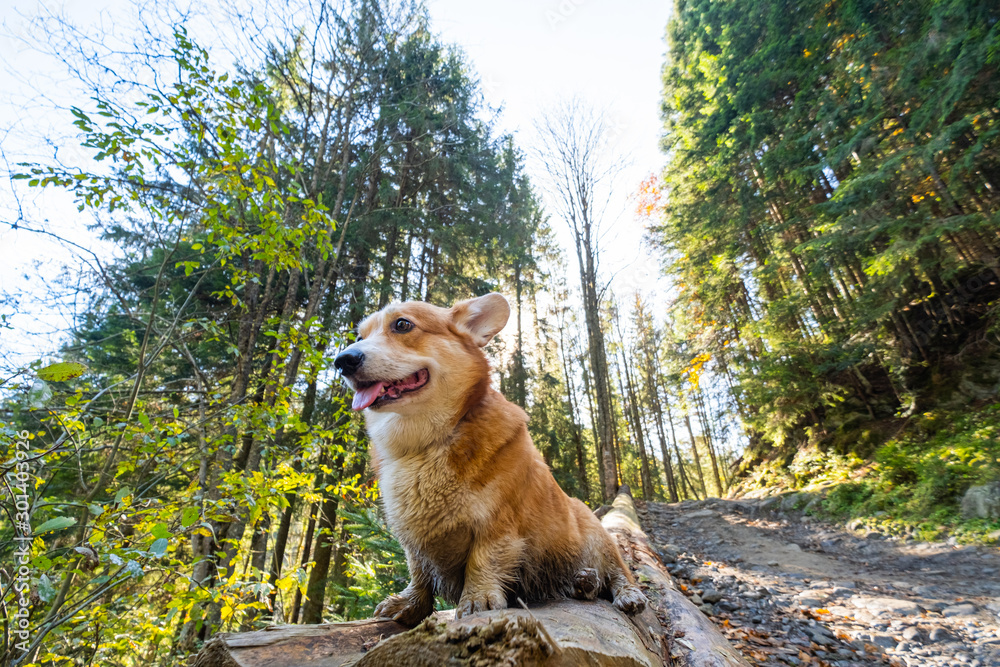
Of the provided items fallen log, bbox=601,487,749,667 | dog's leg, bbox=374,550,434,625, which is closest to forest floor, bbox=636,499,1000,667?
fallen log, bbox=601,487,749,667

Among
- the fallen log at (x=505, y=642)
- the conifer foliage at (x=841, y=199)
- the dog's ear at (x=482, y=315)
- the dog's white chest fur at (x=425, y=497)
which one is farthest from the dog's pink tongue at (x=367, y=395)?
the conifer foliage at (x=841, y=199)

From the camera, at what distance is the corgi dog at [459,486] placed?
2.06 meters

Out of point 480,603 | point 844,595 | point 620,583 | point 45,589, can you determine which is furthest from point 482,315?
point 844,595

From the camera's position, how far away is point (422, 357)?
7.60ft

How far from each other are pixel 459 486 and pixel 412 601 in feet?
2.64

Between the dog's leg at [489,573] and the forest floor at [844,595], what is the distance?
7.88 ft

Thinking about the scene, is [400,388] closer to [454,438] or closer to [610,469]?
[454,438]

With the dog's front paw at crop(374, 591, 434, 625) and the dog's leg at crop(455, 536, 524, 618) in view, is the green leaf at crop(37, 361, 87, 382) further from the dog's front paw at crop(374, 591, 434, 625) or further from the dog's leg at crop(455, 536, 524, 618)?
the dog's leg at crop(455, 536, 524, 618)

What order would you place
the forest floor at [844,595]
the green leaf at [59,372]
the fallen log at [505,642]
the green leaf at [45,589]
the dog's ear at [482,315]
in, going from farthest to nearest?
the forest floor at [844,595], the dog's ear at [482,315], the green leaf at [59,372], the green leaf at [45,589], the fallen log at [505,642]

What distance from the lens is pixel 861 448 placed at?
10031mm

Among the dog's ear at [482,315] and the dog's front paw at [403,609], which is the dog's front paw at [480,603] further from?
the dog's ear at [482,315]

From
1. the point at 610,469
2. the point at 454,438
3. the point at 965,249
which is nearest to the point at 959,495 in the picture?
the point at 965,249

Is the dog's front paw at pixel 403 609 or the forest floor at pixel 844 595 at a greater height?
the dog's front paw at pixel 403 609

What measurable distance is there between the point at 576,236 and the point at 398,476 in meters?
12.4
